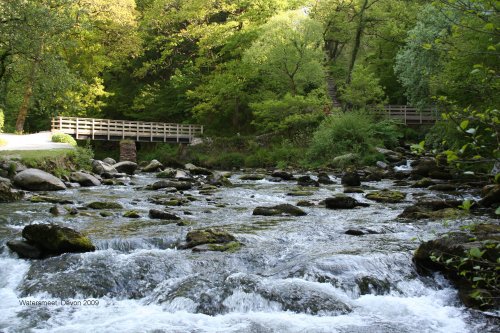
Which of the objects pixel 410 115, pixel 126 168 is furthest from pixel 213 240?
pixel 410 115

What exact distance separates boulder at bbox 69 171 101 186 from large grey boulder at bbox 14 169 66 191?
165cm

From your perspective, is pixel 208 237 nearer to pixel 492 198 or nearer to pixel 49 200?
pixel 49 200

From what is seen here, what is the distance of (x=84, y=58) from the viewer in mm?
36375

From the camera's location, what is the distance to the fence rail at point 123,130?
109ft

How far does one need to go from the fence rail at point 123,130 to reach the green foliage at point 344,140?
12668 mm

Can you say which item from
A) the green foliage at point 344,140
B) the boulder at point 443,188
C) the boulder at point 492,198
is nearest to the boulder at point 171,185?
the boulder at point 443,188

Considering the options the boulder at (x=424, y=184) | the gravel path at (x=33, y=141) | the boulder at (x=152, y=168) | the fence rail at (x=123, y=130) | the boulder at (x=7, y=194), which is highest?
the fence rail at (x=123, y=130)

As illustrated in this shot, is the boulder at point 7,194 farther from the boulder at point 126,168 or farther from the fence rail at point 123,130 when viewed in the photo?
the fence rail at point 123,130

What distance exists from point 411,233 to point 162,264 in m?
5.25

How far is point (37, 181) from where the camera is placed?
16.2 meters

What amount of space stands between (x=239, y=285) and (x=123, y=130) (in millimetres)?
30440

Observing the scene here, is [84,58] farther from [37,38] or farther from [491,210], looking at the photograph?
[491,210]

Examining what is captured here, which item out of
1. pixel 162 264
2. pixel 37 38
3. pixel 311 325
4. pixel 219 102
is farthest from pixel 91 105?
pixel 311 325

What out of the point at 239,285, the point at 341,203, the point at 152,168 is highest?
the point at 341,203
